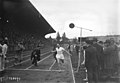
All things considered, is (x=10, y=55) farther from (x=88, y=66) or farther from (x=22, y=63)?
(x=88, y=66)

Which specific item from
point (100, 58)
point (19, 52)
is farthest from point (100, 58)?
point (19, 52)

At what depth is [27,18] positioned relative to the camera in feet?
11.4

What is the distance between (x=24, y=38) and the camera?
3.30 meters

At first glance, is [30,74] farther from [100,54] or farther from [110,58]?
[110,58]

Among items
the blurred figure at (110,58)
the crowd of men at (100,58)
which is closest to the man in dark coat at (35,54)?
the crowd of men at (100,58)

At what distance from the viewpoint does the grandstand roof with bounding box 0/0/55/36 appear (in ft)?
11.0

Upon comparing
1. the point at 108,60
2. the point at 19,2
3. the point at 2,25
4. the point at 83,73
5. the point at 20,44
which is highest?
the point at 19,2

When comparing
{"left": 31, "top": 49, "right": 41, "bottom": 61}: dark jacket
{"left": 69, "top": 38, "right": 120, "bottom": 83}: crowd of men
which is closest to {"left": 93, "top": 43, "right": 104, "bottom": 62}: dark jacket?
{"left": 69, "top": 38, "right": 120, "bottom": 83}: crowd of men

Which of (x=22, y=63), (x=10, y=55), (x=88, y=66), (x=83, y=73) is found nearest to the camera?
(x=88, y=66)

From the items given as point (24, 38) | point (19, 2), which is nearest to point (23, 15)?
point (19, 2)

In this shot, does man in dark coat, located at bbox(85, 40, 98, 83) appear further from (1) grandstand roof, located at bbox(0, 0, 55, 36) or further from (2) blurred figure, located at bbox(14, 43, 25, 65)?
(2) blurred figure, located at bbox(14, 43, 25, 65)

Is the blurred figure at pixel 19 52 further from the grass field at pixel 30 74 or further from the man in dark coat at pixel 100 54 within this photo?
the man in dark coat at pixel 100 54

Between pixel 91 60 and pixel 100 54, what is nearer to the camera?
pixel 91 60

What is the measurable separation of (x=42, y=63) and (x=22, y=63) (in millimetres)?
386
